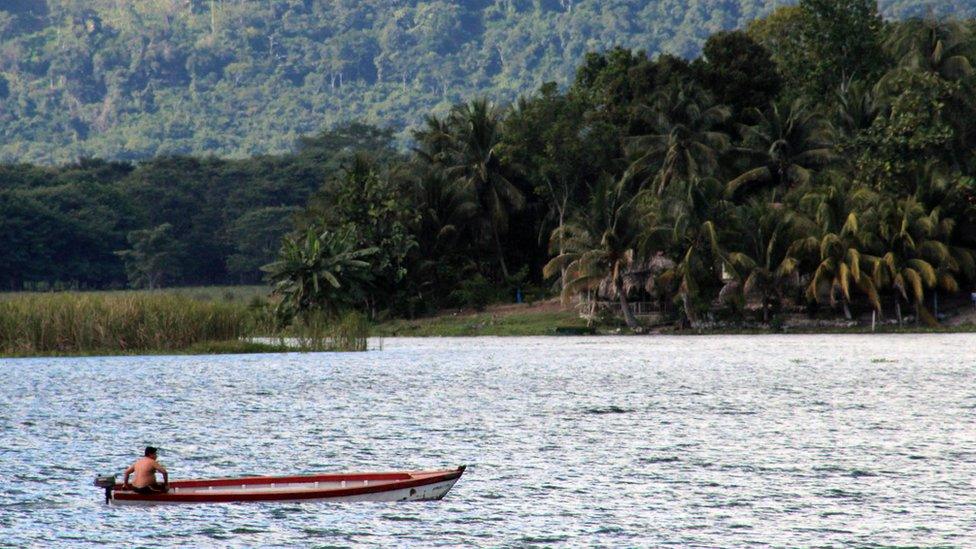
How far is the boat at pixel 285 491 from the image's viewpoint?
24.3 metres

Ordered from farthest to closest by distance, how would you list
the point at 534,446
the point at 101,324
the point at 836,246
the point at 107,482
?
the point at 836,246, the point at 101,324, the point at 534,446, the point at 107,482

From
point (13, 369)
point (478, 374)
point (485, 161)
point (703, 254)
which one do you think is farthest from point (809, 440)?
point (485, 161)

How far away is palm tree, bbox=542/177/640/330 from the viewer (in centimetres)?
7956

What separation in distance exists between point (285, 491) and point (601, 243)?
56.4 metres

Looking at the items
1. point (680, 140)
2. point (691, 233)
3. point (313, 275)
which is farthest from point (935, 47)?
point (313, 275)

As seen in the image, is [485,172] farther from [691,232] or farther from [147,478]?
[147,478]

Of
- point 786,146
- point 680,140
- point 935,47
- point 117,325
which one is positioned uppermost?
point 935,47

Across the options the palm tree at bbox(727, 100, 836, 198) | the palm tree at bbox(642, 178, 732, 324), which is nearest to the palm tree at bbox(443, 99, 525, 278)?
the palm tree at bbox(727, 100, 836, 198)

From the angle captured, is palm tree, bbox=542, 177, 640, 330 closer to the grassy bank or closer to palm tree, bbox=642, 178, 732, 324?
palm tree, bbox=642, 178, 732, 324

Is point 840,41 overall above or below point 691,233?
above

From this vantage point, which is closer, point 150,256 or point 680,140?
point 680,140

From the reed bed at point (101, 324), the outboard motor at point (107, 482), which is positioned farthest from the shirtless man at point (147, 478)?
the reed bed at point (101, 324)

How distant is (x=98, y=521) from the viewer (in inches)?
942

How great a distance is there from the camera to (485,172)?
308ft
